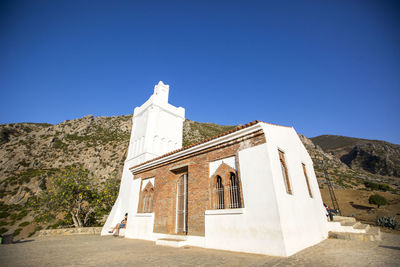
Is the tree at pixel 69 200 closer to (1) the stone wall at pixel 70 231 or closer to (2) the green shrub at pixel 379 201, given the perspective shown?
(1) the stone wall at pixel 70 231

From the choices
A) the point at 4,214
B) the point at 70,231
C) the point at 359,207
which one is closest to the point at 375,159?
the point at 359,207

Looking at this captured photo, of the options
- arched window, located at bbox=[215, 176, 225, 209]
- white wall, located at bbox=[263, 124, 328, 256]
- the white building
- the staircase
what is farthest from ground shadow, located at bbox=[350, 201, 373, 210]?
arched window, located at bbox=[215, 176, 225, 209]

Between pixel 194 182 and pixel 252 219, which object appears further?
pixel 194 182

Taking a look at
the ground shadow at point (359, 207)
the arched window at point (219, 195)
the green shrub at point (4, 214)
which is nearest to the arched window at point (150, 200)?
the arched window at point (219, 195)

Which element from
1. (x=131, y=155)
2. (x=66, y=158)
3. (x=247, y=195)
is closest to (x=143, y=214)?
(x=247, y=195)

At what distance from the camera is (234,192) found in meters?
6.91

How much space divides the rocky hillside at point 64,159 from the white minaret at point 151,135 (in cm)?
2222

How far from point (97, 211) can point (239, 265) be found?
16.9 metres

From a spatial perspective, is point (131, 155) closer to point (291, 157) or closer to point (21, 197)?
point (291, 157)

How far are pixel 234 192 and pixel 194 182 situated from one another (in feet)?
6.71

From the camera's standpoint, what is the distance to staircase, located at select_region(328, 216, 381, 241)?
8.10m

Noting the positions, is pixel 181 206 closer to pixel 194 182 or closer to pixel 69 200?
pixel 194 182

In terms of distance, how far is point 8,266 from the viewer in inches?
171

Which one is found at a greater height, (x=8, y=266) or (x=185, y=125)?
(x=185, y=125)
